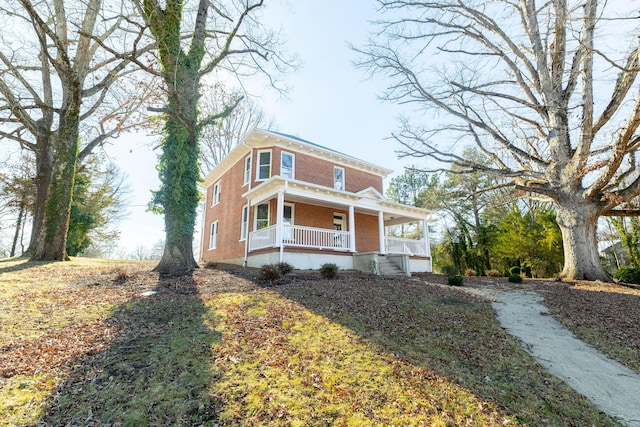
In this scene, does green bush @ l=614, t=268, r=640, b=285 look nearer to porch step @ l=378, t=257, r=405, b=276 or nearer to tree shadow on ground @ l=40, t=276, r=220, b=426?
porch step @ l=378, t=257, r=405, b=276

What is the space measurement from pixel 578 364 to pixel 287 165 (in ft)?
43.2

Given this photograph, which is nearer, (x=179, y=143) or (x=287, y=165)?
(x=179, y=143)

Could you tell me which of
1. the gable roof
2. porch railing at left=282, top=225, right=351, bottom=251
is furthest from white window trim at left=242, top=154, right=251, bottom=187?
porch railing at left=282, top=225, right=351, bottom=251

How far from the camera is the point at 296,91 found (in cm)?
1196

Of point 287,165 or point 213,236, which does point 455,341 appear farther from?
point 213,236

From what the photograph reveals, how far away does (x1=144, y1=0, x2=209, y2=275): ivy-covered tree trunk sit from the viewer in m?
9.95

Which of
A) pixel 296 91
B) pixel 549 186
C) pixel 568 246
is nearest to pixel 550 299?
pixel 568 246

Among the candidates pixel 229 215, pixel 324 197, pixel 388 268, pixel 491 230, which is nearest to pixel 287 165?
pixel 324 197

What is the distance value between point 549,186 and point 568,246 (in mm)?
2440

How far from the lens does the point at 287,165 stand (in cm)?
1577

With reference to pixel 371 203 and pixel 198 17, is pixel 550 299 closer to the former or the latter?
pixel 371 203

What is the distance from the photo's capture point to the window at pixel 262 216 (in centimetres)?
1538

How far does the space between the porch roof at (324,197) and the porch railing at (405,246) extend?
4.61ft

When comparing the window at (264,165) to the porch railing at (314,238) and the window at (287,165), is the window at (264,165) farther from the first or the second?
the porch railing at (314,238)
